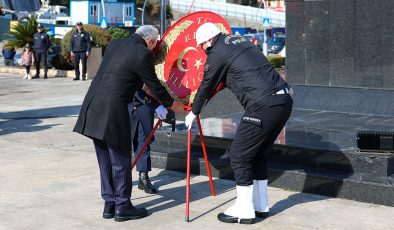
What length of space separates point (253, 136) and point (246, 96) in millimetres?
362

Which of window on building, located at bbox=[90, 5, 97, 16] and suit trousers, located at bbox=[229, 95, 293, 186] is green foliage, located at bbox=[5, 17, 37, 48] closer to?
suit trousers, located at bbox=[229, 95, 293, 186]

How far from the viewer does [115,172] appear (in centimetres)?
643

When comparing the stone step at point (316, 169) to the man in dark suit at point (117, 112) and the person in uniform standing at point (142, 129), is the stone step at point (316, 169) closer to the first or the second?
the person in uniform standing at point (142, 129)

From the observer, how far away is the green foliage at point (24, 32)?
940 inches

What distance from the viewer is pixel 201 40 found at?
20.6 ft

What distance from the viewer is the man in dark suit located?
6266 mm

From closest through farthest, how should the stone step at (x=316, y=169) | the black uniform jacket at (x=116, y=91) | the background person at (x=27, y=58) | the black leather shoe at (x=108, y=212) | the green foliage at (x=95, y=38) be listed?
1. the black uniform jacket at (x=116, y=91)
2. the black leather shoe at (x=108, y=212)
3. the stone step at (x=316, y=169)
4. the background person at (x=27, y=58)
5. the green foliage at (x=95, y=38)

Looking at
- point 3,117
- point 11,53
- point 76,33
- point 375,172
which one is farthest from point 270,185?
point 11,53

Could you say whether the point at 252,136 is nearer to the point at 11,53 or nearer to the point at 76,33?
the point at 76,33

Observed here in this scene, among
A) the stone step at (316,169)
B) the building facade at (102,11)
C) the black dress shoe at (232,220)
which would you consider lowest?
the black dress shoe at (232,220)

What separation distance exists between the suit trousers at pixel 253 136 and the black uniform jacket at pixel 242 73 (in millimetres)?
75

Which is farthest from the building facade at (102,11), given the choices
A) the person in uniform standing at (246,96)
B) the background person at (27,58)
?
the person in uniform standing at (246,96)

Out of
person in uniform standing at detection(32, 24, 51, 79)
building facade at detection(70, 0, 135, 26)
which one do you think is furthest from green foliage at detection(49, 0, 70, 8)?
person in uniform standing at detection(32, 24, 51, 79)

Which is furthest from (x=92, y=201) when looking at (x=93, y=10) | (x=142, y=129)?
(x=93, y=10)
